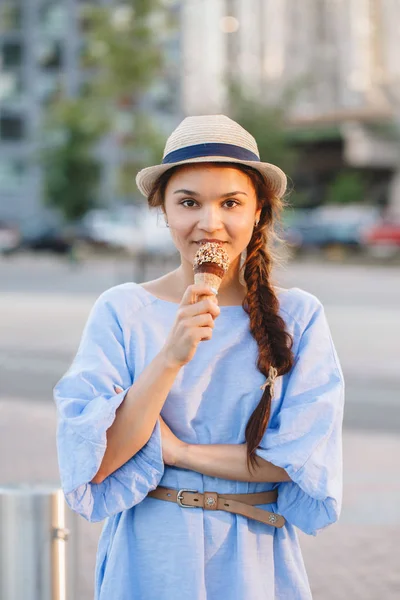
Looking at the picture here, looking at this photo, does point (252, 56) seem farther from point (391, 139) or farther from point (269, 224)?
point (269, 224)

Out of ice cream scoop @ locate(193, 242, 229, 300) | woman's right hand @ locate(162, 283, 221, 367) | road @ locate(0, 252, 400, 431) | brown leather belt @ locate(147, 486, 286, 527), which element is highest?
road @ locate(0, 252, 400, 431)

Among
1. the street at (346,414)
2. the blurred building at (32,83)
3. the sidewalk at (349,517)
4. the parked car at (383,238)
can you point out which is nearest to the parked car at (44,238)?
the parked car at (383,238)

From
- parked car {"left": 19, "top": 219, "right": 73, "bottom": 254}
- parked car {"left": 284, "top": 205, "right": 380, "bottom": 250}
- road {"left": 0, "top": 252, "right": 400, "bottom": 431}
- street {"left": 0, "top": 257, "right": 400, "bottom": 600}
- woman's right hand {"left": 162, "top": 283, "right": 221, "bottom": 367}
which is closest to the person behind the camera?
woman's right hand {"left": 162, "top": 283, "right": 221, "bottom": 367}

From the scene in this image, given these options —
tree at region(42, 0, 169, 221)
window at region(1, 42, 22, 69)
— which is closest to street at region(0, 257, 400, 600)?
tree at region(42, 0, 169, 221)

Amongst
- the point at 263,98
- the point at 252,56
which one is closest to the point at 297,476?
the point at 263,98

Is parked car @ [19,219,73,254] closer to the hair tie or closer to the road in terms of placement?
the road

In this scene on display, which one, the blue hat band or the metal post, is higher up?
the blue hat band

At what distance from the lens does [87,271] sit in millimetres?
35406

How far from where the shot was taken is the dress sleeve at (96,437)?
2178 mm

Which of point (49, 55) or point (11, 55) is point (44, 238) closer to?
point (49, 55)

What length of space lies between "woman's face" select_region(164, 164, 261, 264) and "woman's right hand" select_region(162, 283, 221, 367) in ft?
0.64

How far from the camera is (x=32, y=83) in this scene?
245ft

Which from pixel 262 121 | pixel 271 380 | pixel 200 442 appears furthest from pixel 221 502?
pixel 262 121

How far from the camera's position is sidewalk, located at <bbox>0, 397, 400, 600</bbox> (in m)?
5.28
